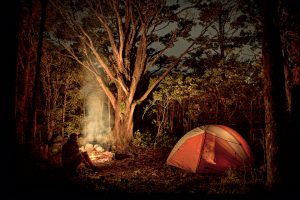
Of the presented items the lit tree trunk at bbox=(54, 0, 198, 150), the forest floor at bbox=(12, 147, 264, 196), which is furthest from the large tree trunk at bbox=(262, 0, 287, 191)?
the lit tree trunk at bbox=(54, 0, 198, 150)

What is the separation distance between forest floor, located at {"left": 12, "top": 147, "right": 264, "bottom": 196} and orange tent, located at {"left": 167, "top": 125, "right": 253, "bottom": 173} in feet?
1.04

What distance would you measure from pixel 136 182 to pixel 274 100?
13.8ft

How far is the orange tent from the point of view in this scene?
8.48m

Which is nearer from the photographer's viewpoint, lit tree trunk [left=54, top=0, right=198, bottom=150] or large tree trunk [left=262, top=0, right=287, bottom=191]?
large tree trunk [left=262, top=0, right=287, bottom=191]

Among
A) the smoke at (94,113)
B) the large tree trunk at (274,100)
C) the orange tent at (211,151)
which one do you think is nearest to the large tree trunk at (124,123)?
the smoke at (94,113)

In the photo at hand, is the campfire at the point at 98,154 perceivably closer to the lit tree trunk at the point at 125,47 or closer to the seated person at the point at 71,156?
the lit tree trunk at the point at 125,47

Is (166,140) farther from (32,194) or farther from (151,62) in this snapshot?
(32,194)

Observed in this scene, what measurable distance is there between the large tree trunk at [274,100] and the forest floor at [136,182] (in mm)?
663

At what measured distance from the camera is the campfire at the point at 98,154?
37.1 feet

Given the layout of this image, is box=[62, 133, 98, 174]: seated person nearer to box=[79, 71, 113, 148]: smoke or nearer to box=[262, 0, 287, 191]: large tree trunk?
box=[262, 0, 287, 191]: large tree trunk

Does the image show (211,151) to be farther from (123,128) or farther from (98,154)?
(123,128)

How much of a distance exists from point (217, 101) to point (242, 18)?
17.9 feet

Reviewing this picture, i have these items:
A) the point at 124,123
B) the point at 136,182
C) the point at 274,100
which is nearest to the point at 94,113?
the point at 124,123

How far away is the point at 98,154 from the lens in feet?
41.0
